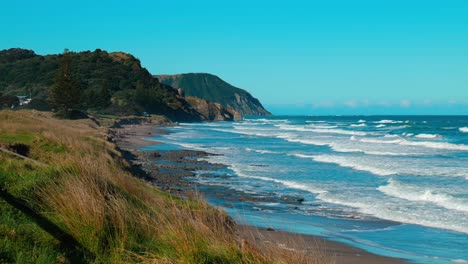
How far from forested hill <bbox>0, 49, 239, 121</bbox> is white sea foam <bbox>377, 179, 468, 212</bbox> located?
222 ft

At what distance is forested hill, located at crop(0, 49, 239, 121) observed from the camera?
332 ft

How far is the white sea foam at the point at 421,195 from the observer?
701 inches

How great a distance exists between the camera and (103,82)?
104938 millimetres

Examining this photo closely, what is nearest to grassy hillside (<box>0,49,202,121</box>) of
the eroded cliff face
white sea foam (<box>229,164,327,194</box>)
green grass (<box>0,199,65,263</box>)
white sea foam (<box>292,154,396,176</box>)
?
the eroded cliff face

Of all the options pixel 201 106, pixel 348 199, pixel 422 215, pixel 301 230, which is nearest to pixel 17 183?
pixel 301 230

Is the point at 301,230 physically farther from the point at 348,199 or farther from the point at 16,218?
the point at 16,218

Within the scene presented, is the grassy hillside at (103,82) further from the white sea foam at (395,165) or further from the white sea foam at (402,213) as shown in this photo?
the white sea foam at (402,213)

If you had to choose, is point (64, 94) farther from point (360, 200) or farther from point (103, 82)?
point (360, 200)

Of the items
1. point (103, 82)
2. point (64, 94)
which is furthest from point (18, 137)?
point (103, 82)

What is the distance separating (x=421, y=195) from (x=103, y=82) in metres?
91.4

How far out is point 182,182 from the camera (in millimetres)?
21016

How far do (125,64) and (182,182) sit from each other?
132169 millimetres

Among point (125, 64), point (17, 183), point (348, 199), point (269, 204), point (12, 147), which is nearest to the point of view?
point (17, 183)

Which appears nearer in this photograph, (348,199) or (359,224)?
(359,224)
